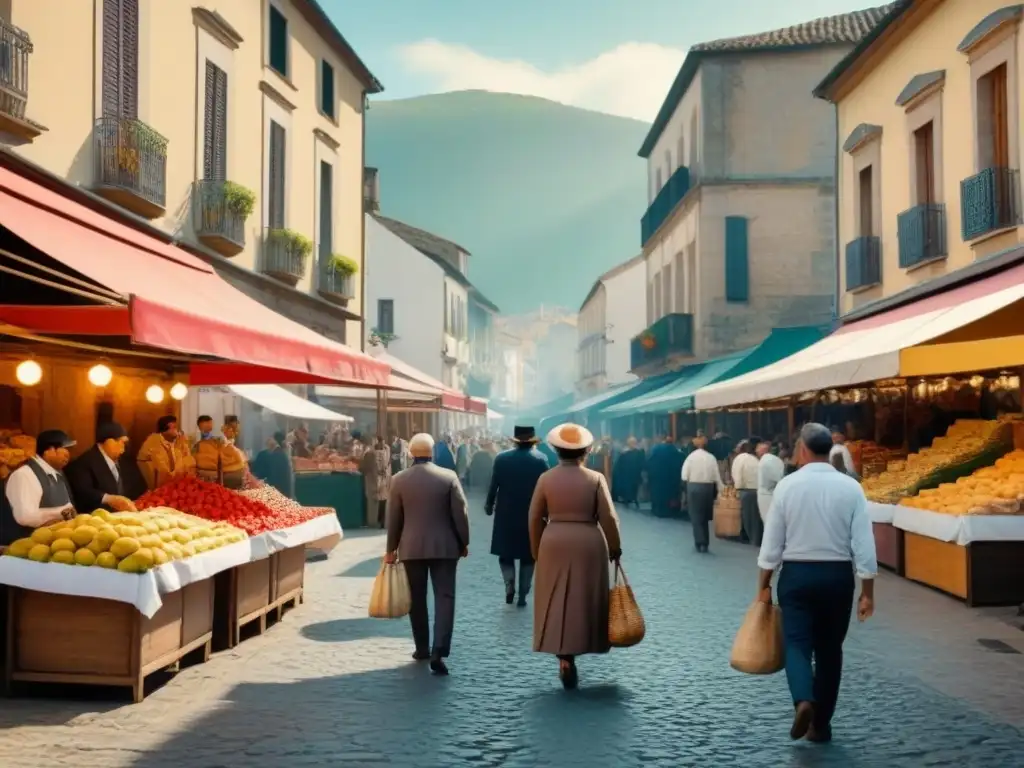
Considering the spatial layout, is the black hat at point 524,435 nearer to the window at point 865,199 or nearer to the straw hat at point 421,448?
the straw hat at point 421,448

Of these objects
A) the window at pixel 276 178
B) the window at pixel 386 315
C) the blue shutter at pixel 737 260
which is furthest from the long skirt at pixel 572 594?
the window at pixel 386 315

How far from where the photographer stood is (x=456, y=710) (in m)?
7.38

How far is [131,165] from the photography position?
15125mm

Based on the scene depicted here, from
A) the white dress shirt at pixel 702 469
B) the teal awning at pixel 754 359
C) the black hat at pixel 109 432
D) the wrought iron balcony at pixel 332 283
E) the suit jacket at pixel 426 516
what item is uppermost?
the wrought iron balcony at pixel 332 283

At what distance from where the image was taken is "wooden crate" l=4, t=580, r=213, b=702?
25.5ft

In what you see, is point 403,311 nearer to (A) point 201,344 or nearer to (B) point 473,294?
(B) point 473,294

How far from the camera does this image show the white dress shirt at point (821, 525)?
6633 mm

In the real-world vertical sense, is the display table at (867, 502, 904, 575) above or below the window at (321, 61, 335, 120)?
below

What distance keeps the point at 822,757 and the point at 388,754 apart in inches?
86.4

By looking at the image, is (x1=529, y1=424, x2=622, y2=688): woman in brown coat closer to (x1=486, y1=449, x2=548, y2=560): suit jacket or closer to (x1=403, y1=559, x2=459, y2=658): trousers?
(x1=403, y1=559, x2=459, y2=658): trousers

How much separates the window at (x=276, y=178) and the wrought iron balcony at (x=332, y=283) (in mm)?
2417

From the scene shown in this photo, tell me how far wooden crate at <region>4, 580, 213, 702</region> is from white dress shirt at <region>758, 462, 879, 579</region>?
3.90 meters

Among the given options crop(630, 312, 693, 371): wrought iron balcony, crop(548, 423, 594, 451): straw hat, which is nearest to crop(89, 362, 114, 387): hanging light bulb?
crop(548, 423, 594, 451): straw hat

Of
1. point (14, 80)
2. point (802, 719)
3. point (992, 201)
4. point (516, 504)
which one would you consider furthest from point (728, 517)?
point (802, 719)
